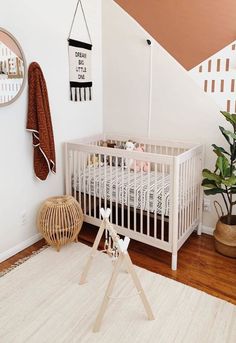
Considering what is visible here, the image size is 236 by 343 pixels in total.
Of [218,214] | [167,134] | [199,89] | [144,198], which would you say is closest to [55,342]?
[144,198]

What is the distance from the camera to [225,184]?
95.0 inches

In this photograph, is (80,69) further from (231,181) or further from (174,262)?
(174,262)

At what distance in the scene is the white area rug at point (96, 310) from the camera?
179 cm

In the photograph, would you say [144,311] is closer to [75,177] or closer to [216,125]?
[75,177]

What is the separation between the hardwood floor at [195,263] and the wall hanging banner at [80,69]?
4.79ft

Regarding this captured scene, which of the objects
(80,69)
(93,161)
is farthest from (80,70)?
(93,161)

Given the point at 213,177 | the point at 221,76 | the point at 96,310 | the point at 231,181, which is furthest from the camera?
the point at 221,76

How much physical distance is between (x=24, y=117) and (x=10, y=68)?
1.35 feet

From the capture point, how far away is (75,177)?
9.86 ft

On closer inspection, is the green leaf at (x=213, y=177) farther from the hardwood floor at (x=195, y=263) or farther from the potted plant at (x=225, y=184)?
Result: the hardwood floor at (x=195, y=263)

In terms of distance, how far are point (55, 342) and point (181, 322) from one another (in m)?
0.77

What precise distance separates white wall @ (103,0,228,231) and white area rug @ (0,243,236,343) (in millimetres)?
1173

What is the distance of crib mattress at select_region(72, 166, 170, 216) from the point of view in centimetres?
247

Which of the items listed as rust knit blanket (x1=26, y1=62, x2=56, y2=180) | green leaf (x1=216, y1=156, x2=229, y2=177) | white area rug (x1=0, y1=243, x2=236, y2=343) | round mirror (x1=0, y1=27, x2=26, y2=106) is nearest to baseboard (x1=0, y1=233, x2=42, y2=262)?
white area rug (x1=0, y1=243, x2=236, y2=343)
